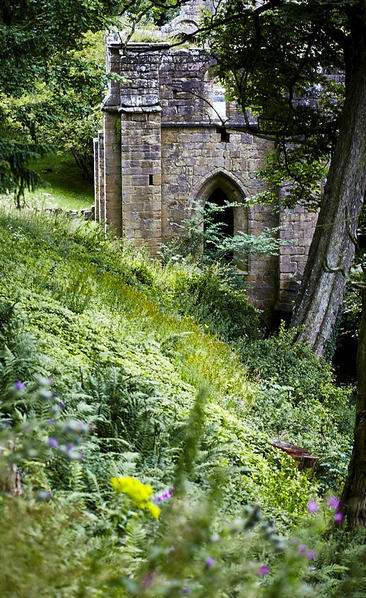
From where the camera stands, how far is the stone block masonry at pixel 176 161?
17.4 meters

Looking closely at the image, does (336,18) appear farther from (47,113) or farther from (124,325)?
(124,325)

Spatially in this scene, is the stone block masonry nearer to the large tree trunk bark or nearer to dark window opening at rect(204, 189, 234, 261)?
dark window opening at rect(204, 189, 234, 261)

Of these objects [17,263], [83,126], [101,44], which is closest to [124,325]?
[17,263]

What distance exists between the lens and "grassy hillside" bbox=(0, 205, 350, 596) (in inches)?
113

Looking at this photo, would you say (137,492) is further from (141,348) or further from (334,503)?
(141,348)

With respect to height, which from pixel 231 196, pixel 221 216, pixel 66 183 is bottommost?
pixel 221 216

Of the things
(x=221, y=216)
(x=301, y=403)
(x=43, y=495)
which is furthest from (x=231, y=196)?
(x=43, y=495)

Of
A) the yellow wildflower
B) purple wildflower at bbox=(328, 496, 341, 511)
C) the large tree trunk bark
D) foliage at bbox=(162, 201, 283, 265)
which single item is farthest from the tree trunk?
foliage at bbox=(162, 201, 283, 265)

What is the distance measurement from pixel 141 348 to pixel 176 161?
12665 mm

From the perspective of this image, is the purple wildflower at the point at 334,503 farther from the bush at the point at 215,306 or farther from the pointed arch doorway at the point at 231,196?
the pointed arch doorway at the point at 231,196

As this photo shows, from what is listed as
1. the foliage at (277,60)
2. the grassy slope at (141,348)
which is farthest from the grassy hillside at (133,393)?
the foliage at (277,60)

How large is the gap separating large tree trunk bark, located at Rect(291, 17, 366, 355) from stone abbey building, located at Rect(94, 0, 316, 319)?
22.8 ft

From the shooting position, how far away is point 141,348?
6.32 metres

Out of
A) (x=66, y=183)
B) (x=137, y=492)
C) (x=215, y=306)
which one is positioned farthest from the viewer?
(x=66, y=183)
